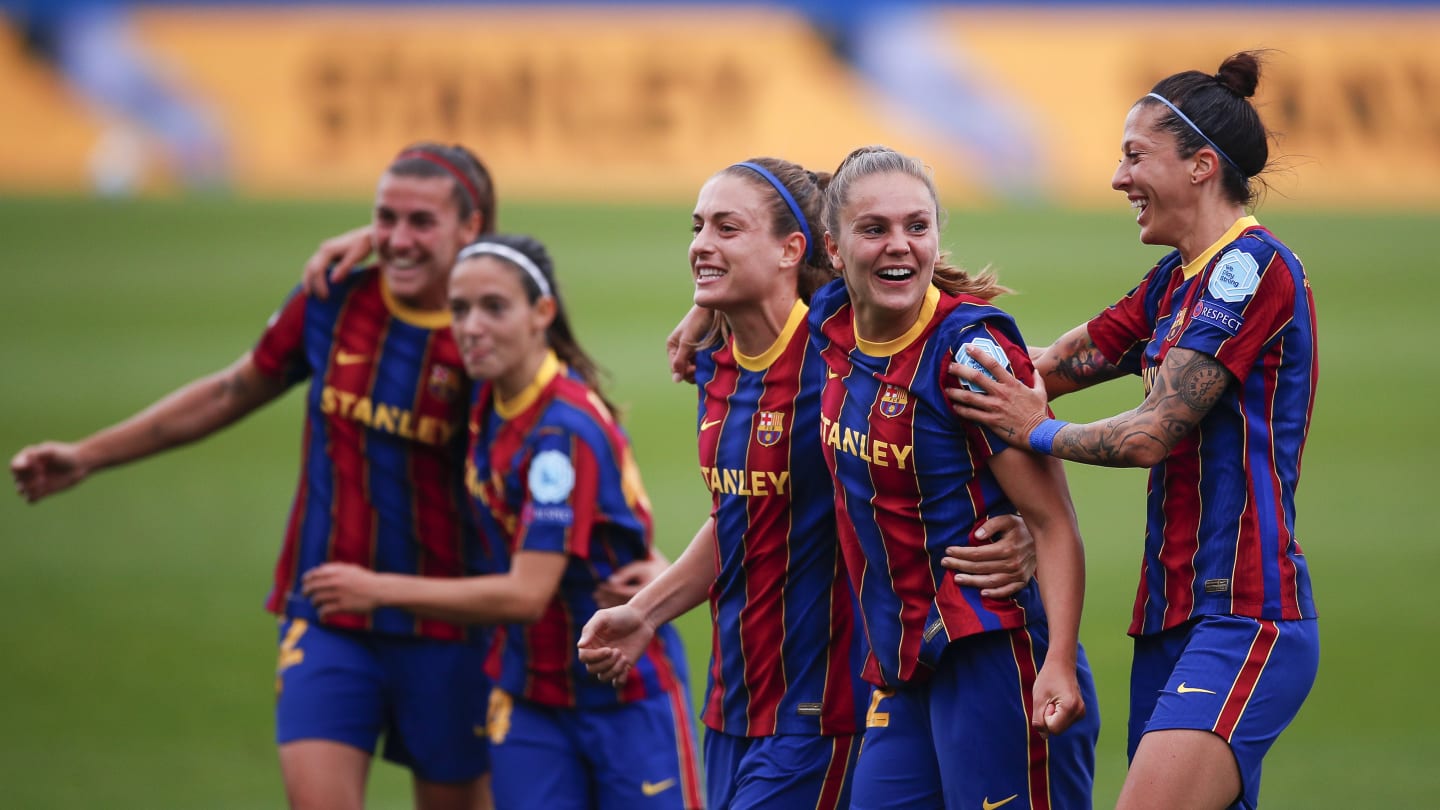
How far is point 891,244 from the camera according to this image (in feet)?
12.6

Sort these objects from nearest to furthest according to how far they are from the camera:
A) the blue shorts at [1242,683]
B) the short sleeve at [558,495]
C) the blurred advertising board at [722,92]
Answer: the blue shorts at [1242,683], the short sleeve at [558,495], the blurred advertising board at [722,92]

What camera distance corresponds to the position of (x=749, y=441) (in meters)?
4.29

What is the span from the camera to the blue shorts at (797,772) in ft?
13.7

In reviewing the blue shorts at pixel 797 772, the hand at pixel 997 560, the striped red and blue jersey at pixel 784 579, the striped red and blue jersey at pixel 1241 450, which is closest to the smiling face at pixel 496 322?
the striped red and blue jersey at pixel 784 579

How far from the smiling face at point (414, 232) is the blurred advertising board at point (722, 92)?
21539mm

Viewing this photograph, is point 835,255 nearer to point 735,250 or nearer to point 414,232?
point 735,250

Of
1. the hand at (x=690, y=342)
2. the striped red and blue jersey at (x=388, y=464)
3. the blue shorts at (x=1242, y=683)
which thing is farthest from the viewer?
the striped red and blue jersey at (x=388, y=464)

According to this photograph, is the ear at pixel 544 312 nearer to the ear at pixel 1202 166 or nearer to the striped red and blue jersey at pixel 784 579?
the striped red and blue jersey at pixel 784 579

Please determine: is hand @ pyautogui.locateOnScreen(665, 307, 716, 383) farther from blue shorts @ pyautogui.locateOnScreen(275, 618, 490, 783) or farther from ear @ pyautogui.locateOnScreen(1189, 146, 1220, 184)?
ear @ pyautogui.locateOnScreen(1189, 146, 1220, 184)

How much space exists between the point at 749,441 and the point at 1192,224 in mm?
1253

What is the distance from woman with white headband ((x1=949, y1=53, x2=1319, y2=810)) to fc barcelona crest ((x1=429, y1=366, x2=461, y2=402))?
2.05m

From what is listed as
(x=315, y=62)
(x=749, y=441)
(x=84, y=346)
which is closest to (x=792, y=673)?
(x=749, y=441)

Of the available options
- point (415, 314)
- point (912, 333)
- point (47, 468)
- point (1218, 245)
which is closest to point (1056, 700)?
point (912, 333)

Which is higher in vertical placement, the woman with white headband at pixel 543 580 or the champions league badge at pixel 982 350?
the champions league badge at pixel 982 350
